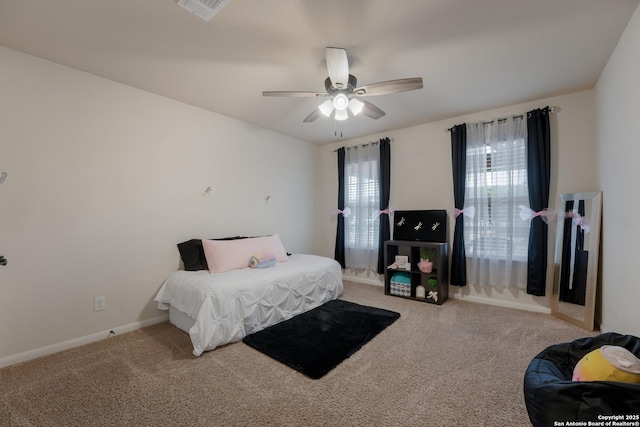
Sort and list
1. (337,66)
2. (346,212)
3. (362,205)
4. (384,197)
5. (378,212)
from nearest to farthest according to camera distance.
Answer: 1. (337,66)
2. (384,197)
3. (378,212)
4. (362,205)
5. (346,212)

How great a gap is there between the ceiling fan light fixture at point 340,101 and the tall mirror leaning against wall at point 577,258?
2572 millimetres

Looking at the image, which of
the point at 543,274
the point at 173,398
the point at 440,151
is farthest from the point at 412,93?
the point at 173,398

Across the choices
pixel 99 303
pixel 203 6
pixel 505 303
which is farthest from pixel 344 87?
pixel 505 303

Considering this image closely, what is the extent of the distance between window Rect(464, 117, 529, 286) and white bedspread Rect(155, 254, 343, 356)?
2.00 metres

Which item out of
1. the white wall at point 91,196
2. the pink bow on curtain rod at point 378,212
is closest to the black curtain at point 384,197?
the pink bow on curtain rod at point 378,212

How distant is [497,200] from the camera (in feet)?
10.6

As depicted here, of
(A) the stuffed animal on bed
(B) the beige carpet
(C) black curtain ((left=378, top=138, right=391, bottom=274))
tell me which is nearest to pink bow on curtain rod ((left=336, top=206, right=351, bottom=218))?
(C) black curtain ((left=378, top=138, right=391, bottom=274))

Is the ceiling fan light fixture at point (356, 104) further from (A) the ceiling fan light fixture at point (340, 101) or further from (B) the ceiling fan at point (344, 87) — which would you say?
(A) the ceiling fan light fixture at point (340, 101)

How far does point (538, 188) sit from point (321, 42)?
2778 mm

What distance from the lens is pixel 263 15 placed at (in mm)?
1719

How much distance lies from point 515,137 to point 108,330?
478 cm

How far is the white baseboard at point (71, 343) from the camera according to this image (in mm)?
2037

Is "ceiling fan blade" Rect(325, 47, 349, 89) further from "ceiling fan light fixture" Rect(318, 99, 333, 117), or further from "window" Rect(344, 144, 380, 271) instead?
"window" Rect(344, 144, 380, 271)

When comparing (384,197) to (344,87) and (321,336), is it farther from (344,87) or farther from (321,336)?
(321,336)
